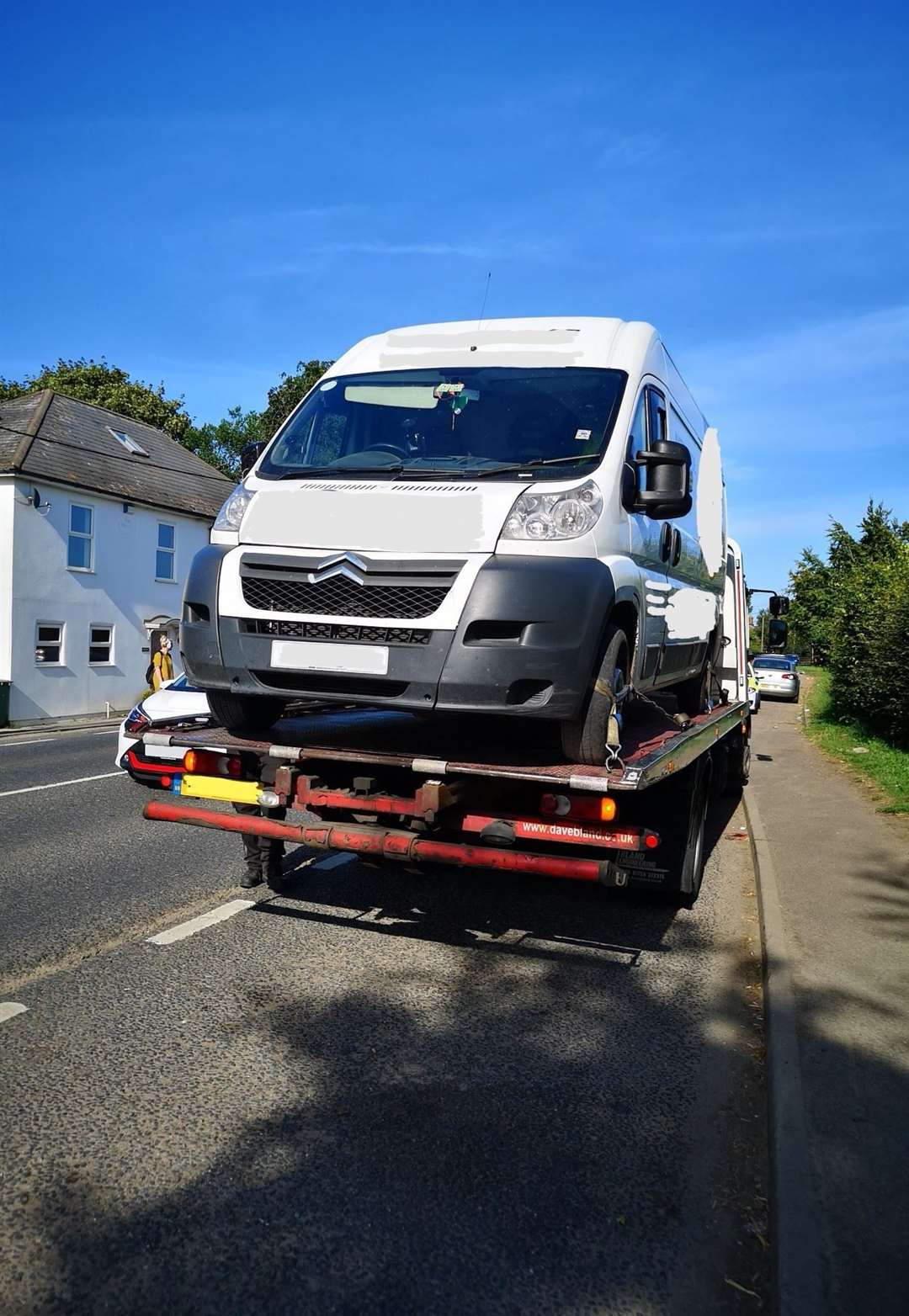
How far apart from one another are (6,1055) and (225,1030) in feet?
2.82

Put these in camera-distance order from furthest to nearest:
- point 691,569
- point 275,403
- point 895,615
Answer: point 275,403 → point 895,615 → point 691,569

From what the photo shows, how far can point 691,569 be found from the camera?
7.08 metres

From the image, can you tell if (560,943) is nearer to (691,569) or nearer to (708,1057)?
A: (708,1057)

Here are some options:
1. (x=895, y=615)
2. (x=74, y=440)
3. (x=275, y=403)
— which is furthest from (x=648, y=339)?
(x=275, y=403)

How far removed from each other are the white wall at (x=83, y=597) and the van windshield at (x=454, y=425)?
21.8 m

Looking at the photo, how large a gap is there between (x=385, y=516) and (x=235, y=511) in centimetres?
93

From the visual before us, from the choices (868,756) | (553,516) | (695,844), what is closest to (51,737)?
(868,756)

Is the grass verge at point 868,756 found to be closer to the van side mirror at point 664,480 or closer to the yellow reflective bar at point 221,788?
the van side mirror at point 664,480

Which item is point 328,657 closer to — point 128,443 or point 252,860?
point 252,860

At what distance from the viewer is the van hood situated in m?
4.48

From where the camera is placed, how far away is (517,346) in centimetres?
564

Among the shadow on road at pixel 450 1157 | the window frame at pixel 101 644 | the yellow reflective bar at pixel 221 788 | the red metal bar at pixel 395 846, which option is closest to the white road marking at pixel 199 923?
the shadow on road at pixel 450 1157

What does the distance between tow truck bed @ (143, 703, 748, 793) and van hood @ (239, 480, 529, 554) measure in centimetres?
95

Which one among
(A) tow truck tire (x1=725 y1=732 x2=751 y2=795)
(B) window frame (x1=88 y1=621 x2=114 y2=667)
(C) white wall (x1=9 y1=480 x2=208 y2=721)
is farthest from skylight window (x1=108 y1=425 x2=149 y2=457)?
(A) tow truck tire (x1=725 y1=732 x2=751 y2=795)
